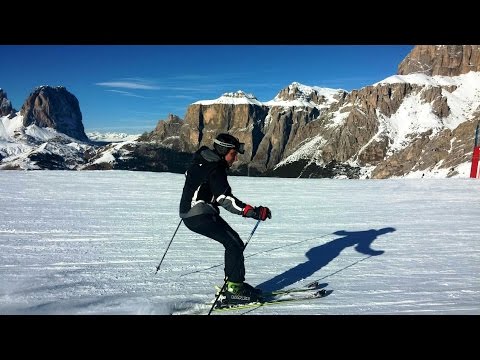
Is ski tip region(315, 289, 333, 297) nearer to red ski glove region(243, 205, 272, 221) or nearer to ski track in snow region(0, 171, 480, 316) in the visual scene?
ski track in snow region(0, 171, 480, 316)

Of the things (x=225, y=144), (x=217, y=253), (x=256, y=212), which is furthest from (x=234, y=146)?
(x=217, y=253)

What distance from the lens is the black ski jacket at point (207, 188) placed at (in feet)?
14.6

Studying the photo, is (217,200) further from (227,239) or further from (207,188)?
(227,239)

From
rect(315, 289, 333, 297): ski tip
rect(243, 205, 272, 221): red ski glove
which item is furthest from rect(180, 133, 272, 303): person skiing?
rect(315, 289, 333, 297): ski tip

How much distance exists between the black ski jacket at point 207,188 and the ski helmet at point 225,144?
0.08 m

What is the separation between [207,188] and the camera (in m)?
4.71

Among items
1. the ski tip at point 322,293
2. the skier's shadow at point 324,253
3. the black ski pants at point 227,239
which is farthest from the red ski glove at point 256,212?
the skier's shadow at point 324,253

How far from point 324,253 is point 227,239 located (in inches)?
120

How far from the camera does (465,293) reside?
5387 mm

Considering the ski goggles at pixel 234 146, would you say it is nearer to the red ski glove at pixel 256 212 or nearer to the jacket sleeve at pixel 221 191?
the jacket sleeve at pixel 221 191

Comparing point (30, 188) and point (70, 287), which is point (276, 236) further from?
point (30, 188)

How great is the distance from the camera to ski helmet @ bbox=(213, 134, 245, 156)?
4562 mm
